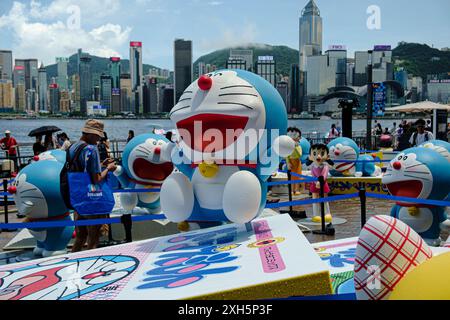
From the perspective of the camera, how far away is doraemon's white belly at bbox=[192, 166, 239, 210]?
4801 mm

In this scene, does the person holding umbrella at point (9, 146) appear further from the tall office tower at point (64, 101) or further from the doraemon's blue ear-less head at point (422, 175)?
the tall office tower at point (64, 101)

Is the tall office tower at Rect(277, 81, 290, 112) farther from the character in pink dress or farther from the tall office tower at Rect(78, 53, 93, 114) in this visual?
the tall office tower at Rect(78, 53, 93, 114)

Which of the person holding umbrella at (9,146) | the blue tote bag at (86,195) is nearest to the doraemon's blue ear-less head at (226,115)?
the blue tote bag at (86,195)

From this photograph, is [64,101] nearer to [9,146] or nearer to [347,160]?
[9,146]

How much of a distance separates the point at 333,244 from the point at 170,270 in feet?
7.03

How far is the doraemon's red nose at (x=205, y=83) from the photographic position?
4734 mm

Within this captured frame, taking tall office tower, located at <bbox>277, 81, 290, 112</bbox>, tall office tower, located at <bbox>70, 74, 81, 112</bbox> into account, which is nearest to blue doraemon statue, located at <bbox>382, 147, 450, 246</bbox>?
tall office tower, located at <bbox>277, 81, 290, 112</bbox>

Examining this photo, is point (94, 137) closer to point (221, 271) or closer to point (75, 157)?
point (75, 157)

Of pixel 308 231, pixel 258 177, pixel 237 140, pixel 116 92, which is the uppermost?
pixel 116 92

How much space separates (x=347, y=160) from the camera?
452 inches

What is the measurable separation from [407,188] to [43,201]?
16.1 ft

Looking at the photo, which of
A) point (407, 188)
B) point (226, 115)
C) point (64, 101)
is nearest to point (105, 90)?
point (64, 101)

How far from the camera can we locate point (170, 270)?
316 cm
